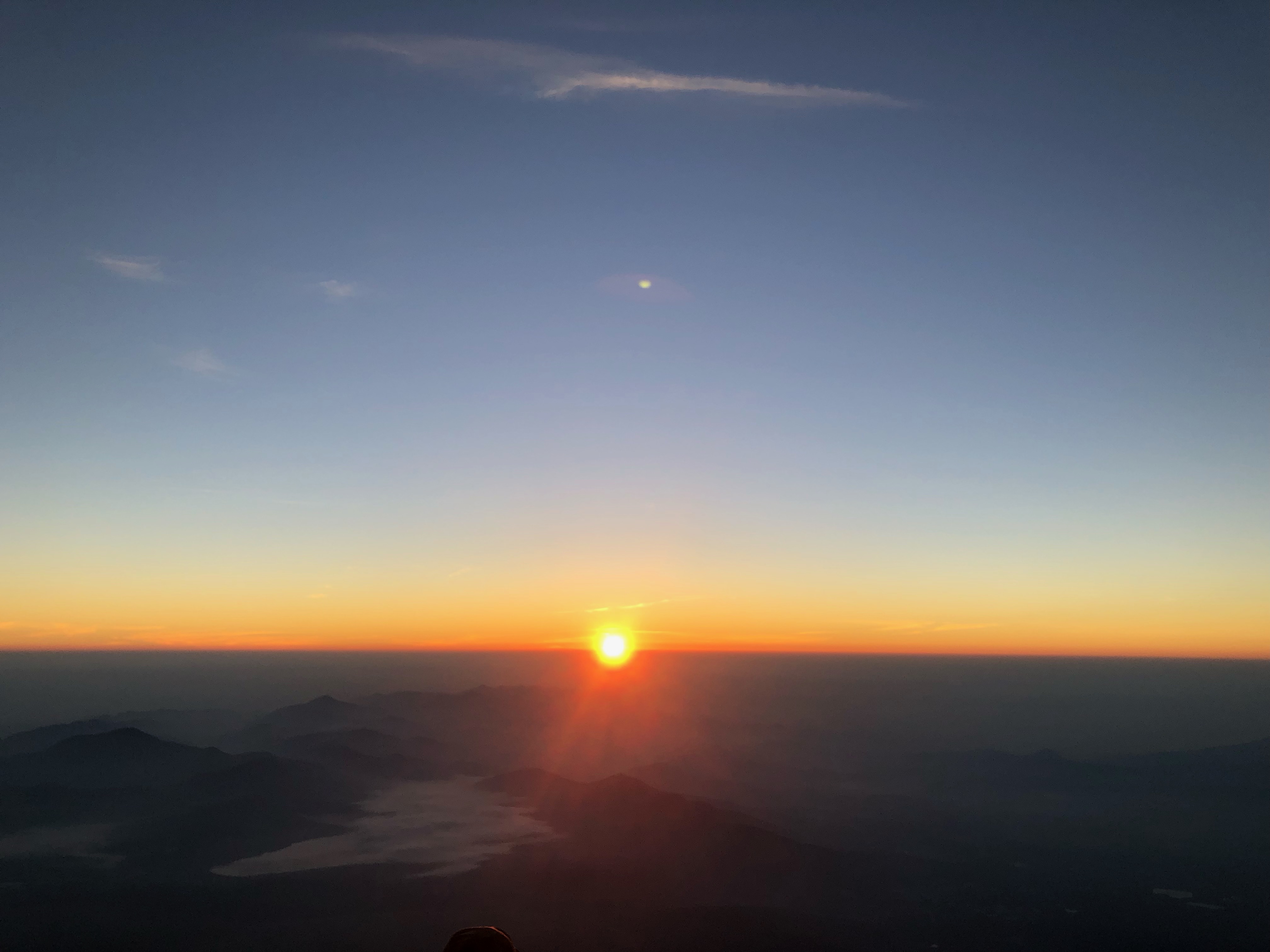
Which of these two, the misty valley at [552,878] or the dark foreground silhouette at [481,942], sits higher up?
the dark foreground silhouette at [481,942]

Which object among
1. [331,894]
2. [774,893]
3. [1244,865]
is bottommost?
[1244,865]

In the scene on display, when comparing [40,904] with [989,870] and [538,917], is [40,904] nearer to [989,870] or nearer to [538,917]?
[538,917]

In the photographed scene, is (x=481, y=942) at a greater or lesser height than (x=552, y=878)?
greater

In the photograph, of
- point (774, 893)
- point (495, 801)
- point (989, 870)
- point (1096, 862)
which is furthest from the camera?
point (495, 801)

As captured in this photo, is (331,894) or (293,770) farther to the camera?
(293,770)

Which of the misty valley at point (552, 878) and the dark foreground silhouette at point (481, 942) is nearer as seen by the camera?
the dark foreground silhouette at point (481, 942)

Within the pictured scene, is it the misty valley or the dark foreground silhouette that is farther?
Result: the misty valley

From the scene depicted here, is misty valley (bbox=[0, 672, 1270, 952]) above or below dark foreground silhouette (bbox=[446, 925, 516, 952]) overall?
below

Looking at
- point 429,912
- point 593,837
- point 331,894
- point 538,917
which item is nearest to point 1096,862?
point 593,837

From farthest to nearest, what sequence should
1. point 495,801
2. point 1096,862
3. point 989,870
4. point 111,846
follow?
point 495,801, point 1096,862, point 989,870, point 111,846

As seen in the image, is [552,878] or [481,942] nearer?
[481,942]

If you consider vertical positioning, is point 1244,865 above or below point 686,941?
below
